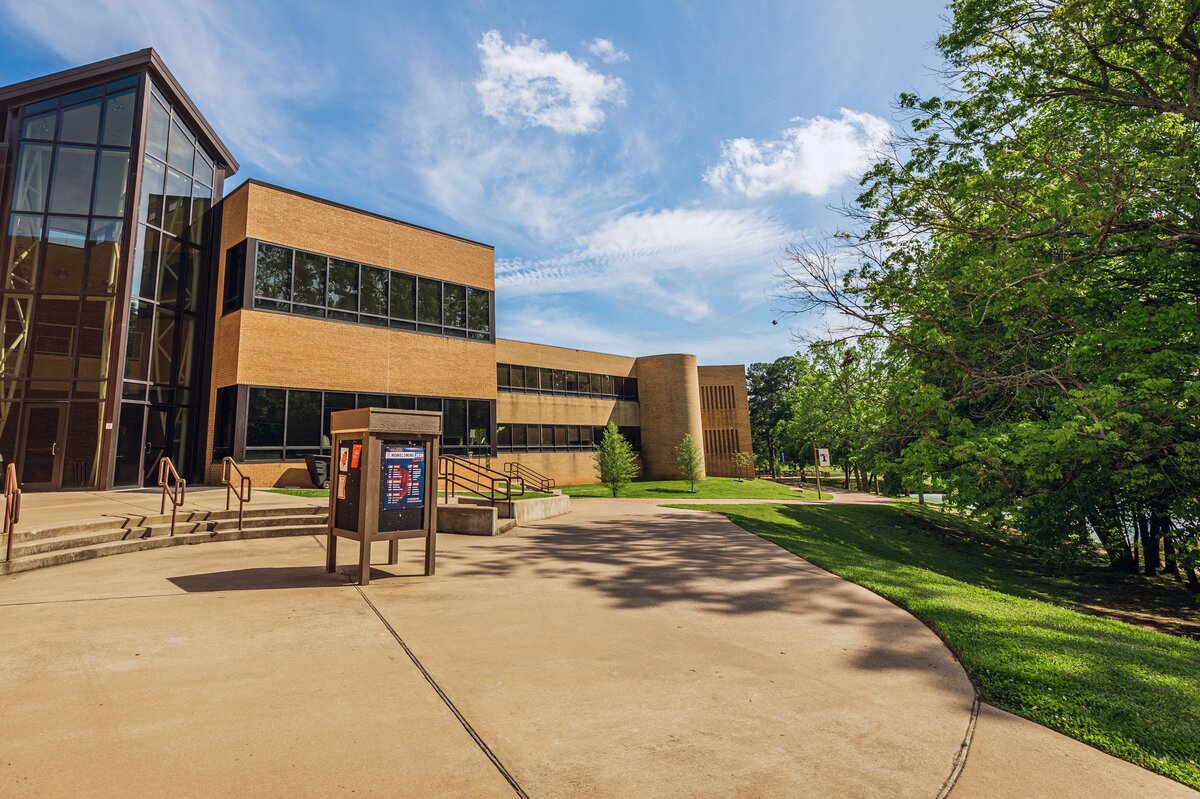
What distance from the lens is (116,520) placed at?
32.8 ft

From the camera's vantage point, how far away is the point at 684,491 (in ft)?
110

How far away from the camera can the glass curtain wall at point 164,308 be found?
717 inches

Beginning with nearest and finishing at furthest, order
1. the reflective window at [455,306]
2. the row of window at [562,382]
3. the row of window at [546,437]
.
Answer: the reflective window at [455,306]
the row of window at [546,437]
the row of window at [562,382]

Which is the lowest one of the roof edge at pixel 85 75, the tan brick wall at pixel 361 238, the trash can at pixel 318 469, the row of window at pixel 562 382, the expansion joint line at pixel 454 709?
the expansion joint line at pixel 454 709

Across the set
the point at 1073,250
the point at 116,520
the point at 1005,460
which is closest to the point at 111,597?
the point at 116,520

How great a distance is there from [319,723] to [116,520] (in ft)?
30.2

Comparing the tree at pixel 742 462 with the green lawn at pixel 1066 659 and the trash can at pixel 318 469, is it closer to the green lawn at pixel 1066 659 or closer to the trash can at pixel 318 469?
the green lawn at pixel 1066 659

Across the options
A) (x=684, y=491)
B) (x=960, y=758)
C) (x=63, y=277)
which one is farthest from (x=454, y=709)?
(x=684, y=491)

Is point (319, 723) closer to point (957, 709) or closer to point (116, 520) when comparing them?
point (957, 709)

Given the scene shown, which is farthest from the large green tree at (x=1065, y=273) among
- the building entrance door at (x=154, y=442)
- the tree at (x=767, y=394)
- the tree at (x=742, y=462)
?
the tree at (x=767, y=394)

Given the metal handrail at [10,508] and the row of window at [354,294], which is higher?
the row of window at [354,294]

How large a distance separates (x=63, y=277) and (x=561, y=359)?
23.4 meters

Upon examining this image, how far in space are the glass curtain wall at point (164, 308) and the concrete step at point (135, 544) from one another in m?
10.3

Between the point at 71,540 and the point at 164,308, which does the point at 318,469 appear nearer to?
the point at 164,308
